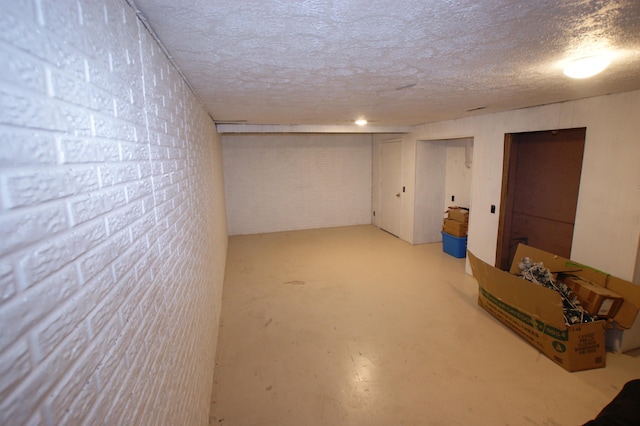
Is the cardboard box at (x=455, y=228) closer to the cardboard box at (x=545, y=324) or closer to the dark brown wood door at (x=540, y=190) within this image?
the dark brown wood door at (x=540, y=190)

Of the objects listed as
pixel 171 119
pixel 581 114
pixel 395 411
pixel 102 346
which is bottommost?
pixel 395 411

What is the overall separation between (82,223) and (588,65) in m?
2.49

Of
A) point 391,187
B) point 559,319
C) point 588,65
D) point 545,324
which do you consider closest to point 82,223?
point 588,65

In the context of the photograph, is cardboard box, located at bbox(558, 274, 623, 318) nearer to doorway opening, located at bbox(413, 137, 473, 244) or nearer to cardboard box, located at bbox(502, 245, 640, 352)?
cardboard box, located at bbox(502, 245, 640, 352)

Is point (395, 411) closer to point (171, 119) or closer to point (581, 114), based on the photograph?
point (171, 119)

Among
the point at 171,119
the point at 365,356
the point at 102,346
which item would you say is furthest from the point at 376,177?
the point at 102,346

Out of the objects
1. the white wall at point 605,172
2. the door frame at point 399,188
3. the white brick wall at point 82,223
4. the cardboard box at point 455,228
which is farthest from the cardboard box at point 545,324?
the door frame at point 399,188

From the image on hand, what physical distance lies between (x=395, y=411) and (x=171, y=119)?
2395mm

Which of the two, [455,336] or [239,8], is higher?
[239,8]

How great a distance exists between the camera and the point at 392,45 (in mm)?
1430

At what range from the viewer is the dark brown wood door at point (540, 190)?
11.0 ft

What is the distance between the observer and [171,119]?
5.27 feet

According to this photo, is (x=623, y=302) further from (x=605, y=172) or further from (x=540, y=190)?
(x=540, y=190)

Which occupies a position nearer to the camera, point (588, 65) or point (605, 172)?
point (588, 65)
